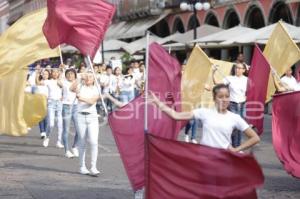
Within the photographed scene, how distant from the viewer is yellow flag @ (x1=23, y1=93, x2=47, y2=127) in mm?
13555

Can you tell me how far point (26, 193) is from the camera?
367 inches

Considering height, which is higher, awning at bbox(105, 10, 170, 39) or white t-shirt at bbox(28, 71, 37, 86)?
awning at bbox(105, 10, 170, 39)

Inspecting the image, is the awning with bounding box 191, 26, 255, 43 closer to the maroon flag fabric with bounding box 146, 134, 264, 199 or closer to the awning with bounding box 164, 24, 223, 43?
the awning with bounding box 164, 24, 223, 43

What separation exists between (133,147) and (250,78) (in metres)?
4.38

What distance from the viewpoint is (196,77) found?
45.1ft

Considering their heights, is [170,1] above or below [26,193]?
above

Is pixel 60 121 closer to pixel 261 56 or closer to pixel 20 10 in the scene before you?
pixel 261 56

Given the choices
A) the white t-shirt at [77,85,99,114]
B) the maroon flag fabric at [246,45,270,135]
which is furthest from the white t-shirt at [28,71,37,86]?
the maroon flag fabric at [246,45,270,135]

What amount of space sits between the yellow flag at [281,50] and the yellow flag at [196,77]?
1245 mm

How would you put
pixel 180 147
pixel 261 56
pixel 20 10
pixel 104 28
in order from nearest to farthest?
pixel 180 147 < pixel 104 28 < pixel 261 56 < pixel 20 10

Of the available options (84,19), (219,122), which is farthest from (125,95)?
(219,122)

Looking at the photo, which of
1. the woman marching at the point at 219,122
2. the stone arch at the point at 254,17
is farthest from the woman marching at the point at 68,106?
the stone arch at the point at 254,17

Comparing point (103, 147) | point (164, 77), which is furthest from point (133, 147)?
point (103, 147)

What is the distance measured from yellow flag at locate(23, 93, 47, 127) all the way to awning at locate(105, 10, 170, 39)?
29609mm
